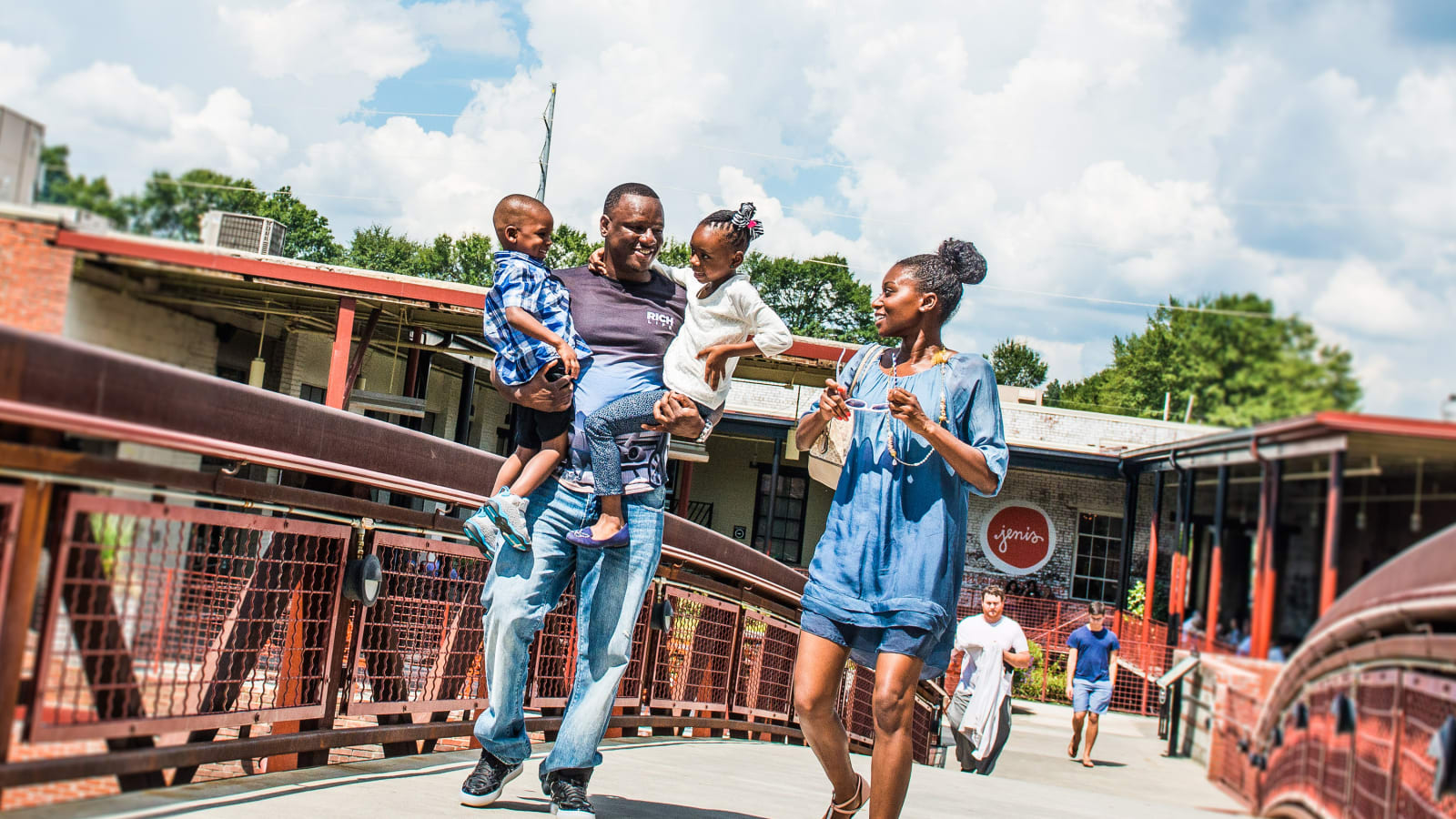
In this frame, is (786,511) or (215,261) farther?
(786,511)

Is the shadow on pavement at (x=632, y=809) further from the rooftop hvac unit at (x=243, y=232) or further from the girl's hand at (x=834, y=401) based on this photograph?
the rooftop hvac unit at (x=243, y=232)

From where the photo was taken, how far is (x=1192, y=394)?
6.08ft

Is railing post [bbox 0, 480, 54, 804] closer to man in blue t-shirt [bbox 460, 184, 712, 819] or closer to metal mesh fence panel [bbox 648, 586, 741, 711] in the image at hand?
man in blue t-shirt [bbox 460, 184, 712, 819]

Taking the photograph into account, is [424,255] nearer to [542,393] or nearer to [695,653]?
[542,393]

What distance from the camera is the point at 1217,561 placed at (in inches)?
70.6

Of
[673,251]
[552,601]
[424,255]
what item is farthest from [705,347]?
[673,251]

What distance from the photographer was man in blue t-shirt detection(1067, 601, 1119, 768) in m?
2.57

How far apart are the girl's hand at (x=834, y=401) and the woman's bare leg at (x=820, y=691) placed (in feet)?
1.88

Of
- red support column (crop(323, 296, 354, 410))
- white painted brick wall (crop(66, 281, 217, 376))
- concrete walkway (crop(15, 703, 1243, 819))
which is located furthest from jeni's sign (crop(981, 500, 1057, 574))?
white painted brick wall (crop(66, 281, 217, 376))

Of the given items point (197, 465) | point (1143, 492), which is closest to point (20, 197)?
point (197, 465)

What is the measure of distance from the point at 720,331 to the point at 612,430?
368 millimetres

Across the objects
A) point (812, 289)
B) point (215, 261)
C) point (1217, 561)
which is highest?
point (812, 289)

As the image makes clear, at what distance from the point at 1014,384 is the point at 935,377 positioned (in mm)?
402

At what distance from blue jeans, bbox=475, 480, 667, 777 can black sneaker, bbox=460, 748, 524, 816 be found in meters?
0.04
